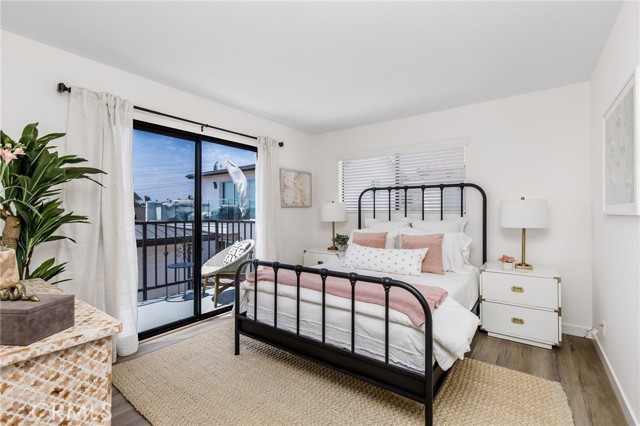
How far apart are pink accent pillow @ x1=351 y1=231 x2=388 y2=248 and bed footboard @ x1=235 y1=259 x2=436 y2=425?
1.33 m

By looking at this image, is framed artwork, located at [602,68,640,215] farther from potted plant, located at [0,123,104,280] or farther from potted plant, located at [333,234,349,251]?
potted plant, located at [0,123,104,280]

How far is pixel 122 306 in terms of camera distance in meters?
2.68

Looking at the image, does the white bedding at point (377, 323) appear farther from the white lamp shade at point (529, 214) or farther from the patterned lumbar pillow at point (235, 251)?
the patterned lumbar pillow at point (235, 251)

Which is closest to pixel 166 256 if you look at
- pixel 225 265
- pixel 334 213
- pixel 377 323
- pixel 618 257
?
pixel 225 265

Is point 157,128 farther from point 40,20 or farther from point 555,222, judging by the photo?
point 555,222

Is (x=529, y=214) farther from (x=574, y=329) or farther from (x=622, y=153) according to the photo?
(x=574, y=329)

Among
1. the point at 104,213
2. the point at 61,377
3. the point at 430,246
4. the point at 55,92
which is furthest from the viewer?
the point at 430,246

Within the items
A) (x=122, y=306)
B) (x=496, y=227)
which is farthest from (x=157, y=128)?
(x=496, y=227)

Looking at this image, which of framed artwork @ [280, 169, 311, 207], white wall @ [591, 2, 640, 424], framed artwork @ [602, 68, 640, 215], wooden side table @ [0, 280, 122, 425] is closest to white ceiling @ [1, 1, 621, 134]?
white wall @ [591, 2, 640, 424]

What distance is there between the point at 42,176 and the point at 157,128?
1.32 metres

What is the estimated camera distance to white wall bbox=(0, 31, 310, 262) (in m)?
2.22

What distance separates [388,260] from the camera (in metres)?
3.01

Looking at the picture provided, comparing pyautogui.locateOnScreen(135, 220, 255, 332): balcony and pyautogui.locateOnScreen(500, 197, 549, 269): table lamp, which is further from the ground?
pyautogui.locateOnScreen(500, 197, 549, 269): table lamp

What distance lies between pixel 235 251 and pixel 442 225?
2.55 metres
